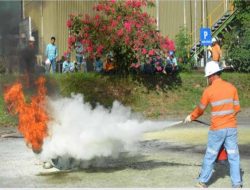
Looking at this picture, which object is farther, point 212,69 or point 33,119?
point 33,119

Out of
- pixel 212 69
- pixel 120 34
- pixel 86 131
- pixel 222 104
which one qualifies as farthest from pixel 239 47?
pixel 222 104

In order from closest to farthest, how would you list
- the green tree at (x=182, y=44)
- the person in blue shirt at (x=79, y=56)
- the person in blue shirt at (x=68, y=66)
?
the person in blue shirt at (x=79, y=56) < the person in blue shirt at (x=68, y=66) < the green tree at (x=182, y=44)

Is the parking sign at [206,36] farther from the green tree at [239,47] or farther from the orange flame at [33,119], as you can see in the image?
the orange flame at [33,119]

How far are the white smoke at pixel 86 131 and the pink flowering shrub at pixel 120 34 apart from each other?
9871mm

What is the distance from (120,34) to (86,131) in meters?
10.3

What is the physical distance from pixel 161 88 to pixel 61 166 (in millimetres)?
11301

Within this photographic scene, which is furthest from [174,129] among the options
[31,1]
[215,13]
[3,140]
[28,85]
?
[215,13]

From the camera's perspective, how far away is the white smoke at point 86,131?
9531 millimetres

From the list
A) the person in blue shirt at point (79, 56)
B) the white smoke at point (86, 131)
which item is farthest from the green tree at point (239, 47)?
the white smoke at point (86, 131)

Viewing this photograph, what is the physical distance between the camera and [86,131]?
9586 millimetres

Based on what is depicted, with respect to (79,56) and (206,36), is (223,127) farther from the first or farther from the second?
(206,36)

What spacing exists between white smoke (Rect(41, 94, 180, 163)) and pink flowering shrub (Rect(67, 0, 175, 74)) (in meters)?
9.87

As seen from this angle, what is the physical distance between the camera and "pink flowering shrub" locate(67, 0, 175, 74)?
64.4 feet

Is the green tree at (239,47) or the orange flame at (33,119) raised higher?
the green tree at (239,47)
